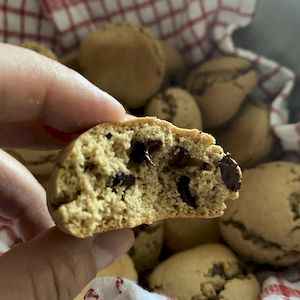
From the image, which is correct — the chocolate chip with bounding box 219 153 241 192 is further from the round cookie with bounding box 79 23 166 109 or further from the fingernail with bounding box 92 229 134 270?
the round cookie with bounding box 79 23 166 109

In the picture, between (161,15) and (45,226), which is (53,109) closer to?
(45,226)

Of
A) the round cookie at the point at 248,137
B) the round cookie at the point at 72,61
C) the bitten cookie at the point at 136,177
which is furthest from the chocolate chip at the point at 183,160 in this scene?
the round cookie at the point at 72,61

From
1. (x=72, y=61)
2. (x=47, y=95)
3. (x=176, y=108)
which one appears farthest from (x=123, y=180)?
(x=72, y=61)

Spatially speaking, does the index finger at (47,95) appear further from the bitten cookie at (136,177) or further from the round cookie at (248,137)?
the round cookie at (248,137)

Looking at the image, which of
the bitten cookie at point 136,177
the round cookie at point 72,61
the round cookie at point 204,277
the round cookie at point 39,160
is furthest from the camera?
the round cookie at point 72,61

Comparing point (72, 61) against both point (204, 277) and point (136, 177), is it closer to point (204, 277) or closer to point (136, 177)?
point (204, 277)

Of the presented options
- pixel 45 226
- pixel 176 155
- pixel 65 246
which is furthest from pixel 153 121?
pixel 45 226

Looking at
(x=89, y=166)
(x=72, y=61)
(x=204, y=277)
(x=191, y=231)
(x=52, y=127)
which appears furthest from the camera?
(x=72, y=61)
